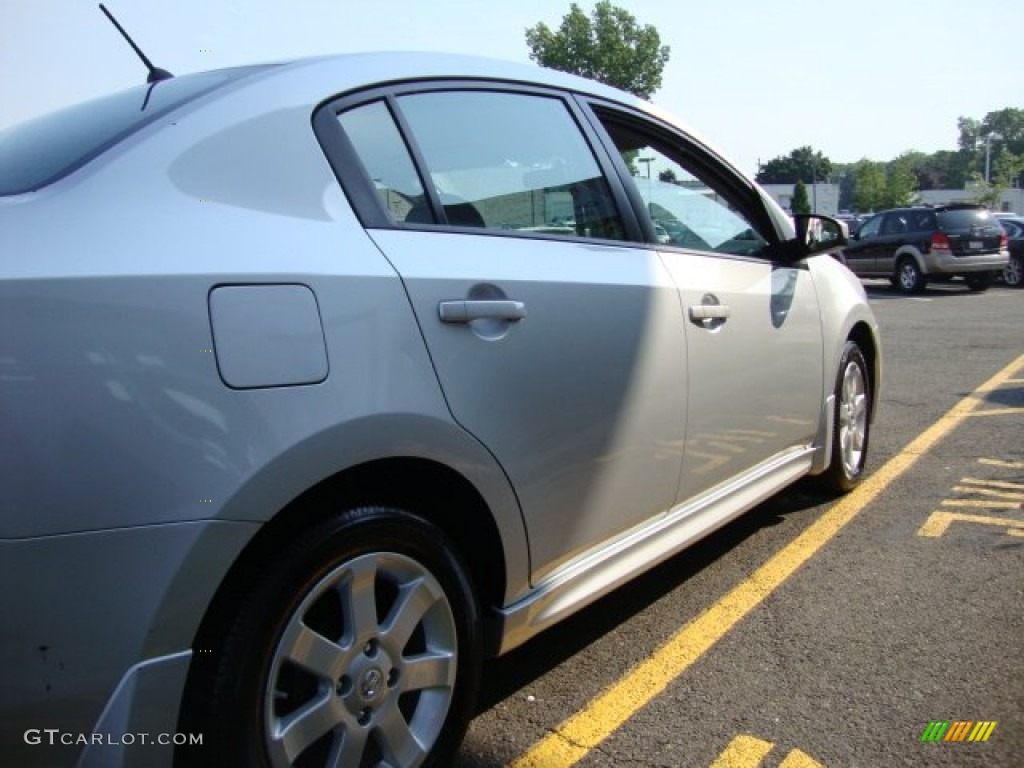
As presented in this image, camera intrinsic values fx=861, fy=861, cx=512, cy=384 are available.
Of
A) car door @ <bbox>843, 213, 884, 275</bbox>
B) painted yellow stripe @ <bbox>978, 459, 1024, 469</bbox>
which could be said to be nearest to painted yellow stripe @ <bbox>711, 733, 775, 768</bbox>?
painted yellow stripe @ <bbox>978, 459, 1024, 469</bbox>

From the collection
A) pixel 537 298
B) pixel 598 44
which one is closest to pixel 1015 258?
pixel 537 298

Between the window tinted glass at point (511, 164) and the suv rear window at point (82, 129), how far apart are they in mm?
481

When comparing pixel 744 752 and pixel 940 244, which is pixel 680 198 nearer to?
pixel 744 752

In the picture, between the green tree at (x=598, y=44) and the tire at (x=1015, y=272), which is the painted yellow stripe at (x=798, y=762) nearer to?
the tire at (x=1015, y=272)

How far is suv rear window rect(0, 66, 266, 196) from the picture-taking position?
170cm

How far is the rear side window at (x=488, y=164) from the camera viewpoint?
81.0 inches

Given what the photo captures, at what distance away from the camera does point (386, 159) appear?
2.04 meters

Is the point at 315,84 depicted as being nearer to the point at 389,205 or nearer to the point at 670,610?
the point at 389,205

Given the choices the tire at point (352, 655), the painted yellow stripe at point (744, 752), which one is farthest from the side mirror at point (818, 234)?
the tire at point (352, 655)

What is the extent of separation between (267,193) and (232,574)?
76 centimetres

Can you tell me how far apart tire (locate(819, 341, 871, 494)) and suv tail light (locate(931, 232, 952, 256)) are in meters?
13.2

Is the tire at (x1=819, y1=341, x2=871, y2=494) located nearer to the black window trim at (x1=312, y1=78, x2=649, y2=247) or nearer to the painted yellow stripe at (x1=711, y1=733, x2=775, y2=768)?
the black window trim at (x1=312, y1=78, x2=649, y2=247)

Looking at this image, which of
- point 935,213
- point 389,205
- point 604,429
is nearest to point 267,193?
point 389,205

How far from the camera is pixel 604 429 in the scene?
7.91 feet
